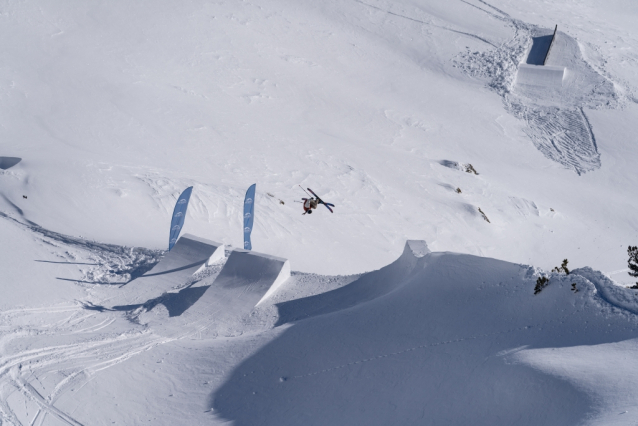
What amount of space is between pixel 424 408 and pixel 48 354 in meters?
7.12

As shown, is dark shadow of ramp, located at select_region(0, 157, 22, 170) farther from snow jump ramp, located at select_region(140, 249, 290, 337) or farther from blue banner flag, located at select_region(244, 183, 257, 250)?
snow jump ramp, located at select_region(140, 249, 290, 337)

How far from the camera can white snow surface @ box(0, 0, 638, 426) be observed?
30.5 ft

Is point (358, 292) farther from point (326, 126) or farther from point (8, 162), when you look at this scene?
point (326, 126)

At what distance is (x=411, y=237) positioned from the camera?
19312 millimetres

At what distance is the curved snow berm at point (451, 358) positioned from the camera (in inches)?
306

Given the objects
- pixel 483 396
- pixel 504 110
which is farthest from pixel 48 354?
pixel 504 110

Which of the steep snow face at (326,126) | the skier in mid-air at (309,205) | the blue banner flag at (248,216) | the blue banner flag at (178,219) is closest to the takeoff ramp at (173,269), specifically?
the blue banner flag at (178,219)

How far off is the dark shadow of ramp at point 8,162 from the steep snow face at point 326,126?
0.32 meters

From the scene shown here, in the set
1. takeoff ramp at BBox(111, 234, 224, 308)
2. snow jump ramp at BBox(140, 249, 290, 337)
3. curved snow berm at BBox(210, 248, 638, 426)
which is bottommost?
takeoff ramp at BBox(111, 234, 224, 308)

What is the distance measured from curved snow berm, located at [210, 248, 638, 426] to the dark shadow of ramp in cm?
1165

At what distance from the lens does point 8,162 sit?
1816 cm

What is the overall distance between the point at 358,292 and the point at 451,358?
4.12 metres

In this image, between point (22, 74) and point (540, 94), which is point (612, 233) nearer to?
point (540, 94)

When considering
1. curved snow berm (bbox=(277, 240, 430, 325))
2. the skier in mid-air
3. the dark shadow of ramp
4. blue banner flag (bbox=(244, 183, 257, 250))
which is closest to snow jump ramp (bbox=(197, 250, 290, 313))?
curved snow berm (bbox=(277, 240, 430, 325))
